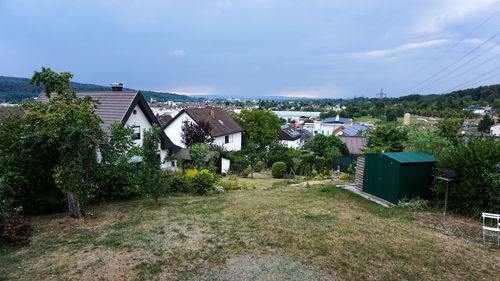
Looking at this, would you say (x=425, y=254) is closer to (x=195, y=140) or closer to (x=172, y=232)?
(x=172, y=232)

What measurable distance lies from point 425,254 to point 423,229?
216 cm

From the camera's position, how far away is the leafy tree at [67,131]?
8000 millimetres

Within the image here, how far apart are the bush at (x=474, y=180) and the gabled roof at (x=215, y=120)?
29.3 m

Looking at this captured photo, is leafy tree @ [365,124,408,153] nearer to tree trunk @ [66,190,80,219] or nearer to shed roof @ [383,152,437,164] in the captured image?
shed roof @ [383,152,437,164]

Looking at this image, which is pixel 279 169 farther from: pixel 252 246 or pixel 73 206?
pixel 252 246

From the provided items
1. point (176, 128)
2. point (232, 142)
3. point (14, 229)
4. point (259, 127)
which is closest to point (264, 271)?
point (14, 229)

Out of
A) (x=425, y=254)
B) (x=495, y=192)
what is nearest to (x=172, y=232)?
(x=425, y=254)

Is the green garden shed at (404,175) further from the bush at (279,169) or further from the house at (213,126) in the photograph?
the house at (213,126)

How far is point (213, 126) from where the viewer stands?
3903cm

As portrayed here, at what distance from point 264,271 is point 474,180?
7999 millimetres

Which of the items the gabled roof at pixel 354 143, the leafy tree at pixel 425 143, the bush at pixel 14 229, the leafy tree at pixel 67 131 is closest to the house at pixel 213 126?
the gabled roof at pixel 354 143

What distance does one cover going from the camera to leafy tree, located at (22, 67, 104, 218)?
26.2 ft

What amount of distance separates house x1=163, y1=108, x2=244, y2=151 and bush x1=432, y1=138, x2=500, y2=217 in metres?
27.1

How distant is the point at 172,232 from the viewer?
7906 millimetres
